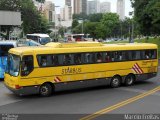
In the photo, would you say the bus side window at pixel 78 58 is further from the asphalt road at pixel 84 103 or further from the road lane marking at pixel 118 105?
the road lane marking at pixel 118 105

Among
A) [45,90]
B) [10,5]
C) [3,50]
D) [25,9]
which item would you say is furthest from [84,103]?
[10,5]

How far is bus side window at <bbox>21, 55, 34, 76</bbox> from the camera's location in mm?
16781

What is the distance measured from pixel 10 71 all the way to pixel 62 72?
2.42 m

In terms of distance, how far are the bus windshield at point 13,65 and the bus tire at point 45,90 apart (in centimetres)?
141

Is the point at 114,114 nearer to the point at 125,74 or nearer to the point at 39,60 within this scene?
the point at 39,60

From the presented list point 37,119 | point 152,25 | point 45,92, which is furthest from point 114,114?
point 152,25

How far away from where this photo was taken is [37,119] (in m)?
12.9

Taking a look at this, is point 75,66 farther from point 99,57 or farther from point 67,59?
point 99,57

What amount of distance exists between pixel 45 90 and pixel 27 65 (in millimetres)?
1500

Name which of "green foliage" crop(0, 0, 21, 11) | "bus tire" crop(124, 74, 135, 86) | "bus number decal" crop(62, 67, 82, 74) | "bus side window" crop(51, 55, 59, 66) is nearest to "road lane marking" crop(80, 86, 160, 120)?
"bus tire" crop(124, 74, 135, 86)

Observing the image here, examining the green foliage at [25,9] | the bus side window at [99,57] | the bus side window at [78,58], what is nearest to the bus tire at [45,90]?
the bus side window at [78,58]

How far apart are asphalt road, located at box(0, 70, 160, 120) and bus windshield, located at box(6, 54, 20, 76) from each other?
3.68 ft

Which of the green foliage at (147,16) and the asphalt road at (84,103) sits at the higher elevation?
the green foliage at (147,16)

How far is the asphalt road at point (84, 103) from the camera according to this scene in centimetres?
1380
